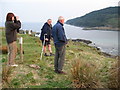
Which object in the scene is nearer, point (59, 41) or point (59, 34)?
point (59, 34)

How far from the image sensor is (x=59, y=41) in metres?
8.65

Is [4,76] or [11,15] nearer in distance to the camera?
[4,76]

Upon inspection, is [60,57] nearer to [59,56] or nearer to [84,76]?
[59,56]

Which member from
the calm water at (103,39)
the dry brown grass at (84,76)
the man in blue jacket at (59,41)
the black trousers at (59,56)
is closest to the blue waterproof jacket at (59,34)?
the man in blue jacket at (59,41)

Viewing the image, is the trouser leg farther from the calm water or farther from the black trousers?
the calm water

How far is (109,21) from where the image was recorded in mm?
193375

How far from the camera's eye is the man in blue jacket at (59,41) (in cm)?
849

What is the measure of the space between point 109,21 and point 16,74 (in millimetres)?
190953

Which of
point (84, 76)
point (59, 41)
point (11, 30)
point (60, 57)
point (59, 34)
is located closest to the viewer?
point (84, 76)

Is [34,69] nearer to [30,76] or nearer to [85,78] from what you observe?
[30,76]

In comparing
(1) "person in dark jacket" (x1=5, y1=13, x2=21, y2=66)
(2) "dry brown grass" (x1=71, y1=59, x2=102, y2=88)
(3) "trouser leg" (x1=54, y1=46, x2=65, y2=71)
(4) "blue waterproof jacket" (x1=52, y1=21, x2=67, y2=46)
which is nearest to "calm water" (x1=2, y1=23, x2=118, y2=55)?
(3) "trouser leg" (x1=54, y1=46, x2=65, y2=71)

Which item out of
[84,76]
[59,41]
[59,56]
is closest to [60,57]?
[59,56]

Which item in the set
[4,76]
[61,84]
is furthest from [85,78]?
[4,76]

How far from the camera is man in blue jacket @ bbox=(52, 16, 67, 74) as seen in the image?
8492 millimetres
